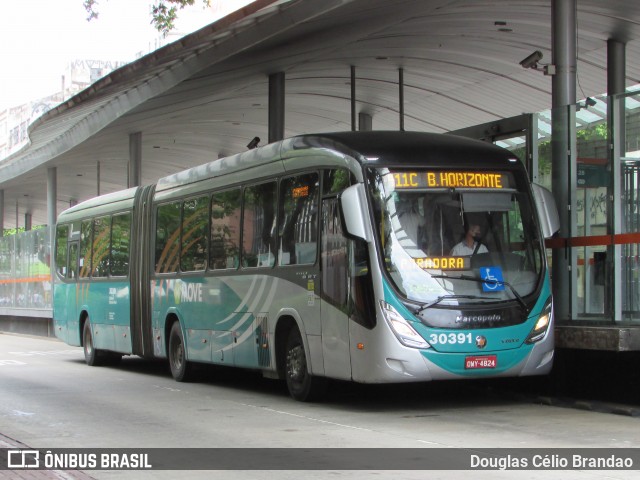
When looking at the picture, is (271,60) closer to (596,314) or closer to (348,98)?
(348,98)

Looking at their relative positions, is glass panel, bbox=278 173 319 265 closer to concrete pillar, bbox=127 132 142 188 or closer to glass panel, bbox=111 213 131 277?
glass panel, bbox=111 213 131 277

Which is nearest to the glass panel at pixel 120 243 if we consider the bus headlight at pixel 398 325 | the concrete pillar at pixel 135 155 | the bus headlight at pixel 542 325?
the bus headlight at pixel 398 325

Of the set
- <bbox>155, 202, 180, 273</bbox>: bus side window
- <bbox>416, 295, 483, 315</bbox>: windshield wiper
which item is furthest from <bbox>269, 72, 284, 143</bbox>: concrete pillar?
<bbox>416, 295, 483, 315</bbox>: windshield wiper

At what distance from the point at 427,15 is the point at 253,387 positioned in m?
8.08

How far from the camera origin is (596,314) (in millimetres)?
13367

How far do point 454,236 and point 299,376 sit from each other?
296 cm

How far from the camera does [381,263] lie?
12258mm

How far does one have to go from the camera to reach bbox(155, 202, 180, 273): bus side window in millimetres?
18459

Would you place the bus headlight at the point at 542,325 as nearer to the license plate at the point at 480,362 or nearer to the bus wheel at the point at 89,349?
the license plate at the point at 480,362

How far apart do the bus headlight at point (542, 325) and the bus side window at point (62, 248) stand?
14285 millimetres

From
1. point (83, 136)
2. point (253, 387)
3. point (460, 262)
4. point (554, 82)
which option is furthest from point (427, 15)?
point (83, 136)

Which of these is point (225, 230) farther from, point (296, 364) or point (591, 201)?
point (591, 201)

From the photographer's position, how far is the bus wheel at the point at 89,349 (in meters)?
22.5

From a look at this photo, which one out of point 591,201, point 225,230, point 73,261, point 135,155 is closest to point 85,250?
point 73,261
